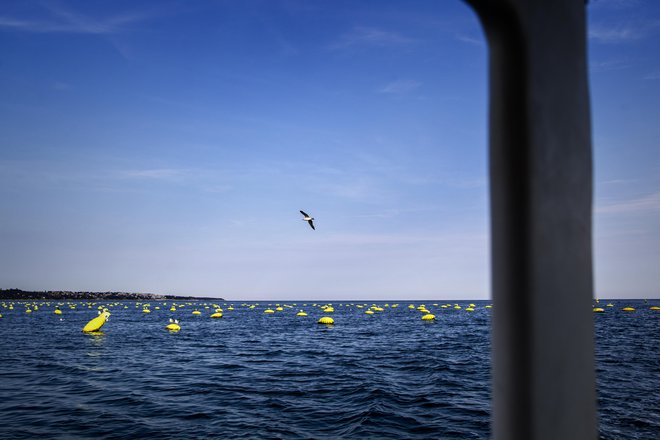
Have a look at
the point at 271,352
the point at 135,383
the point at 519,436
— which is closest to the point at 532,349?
the point at 519,436

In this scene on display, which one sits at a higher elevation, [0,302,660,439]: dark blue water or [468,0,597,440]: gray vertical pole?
[468,0,597,440]: gray vertical pole

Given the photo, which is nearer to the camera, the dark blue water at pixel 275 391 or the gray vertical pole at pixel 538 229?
the gray vertical pole at pixel 538 229

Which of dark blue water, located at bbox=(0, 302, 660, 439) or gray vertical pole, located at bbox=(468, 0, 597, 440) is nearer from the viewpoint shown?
gray vertical pole, located at bbox=(468, 0, 597, 440)

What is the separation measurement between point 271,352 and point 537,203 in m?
26.2

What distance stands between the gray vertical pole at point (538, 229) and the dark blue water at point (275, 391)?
10257 millimetres

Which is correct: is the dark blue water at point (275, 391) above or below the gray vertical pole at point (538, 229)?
below

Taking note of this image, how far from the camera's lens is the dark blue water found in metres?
11.0

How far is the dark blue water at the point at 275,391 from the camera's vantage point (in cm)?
1095

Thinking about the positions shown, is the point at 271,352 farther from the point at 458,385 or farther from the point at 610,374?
the point at 610,374

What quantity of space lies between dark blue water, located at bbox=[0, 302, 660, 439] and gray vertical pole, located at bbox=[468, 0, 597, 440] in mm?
10257

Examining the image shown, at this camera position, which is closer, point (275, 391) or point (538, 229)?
point (538, 229)

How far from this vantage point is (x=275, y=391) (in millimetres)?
Result: 15234

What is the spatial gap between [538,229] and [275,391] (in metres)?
15.6

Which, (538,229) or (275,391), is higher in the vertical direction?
(538,229)
